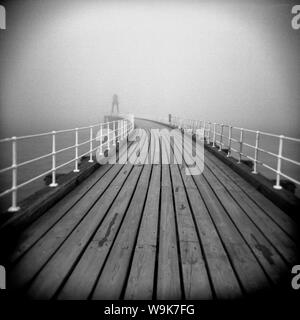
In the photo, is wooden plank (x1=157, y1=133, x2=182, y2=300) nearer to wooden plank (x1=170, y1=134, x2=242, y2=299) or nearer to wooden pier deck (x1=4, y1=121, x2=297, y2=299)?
wooden pier deck (x1=4, y1=121, x2=297, y2=299)

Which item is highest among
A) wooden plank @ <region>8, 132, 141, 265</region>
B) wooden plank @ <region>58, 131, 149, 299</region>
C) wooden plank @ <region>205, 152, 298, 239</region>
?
wooden plank @ <region>205, 152, 298, 239</region>

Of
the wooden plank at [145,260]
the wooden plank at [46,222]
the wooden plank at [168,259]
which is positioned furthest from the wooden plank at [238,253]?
the wooden plank at [46,222]

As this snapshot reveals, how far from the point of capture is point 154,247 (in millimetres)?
2869

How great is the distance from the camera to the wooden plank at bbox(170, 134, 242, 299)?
7.19ft

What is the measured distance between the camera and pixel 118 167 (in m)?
7.34

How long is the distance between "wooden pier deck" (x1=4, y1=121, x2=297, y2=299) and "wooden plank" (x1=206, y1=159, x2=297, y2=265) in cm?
1

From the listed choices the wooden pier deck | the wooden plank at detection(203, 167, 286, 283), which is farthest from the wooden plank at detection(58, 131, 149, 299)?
the wooden plank at detection(203, 167, 286, 283)

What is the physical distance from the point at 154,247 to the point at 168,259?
263mm

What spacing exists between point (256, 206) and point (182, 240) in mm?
1720

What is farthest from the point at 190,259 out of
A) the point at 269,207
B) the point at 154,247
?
the point at 269,207

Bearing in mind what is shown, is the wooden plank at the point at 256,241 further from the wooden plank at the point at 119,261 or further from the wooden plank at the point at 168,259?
the wooden plank at the point at 119,261

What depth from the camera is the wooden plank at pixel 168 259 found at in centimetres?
217
